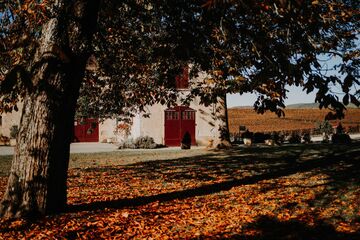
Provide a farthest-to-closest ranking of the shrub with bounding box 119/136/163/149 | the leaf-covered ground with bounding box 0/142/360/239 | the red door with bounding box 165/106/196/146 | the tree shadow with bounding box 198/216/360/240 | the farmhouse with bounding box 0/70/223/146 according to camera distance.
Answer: the red door with bounding box 165/106/196/146 < the farmhouse with bounding box 0/70/223/146 < the shrub with bounding box 119/136/163/149 < the leaf-covered ground with bounding box 0/142/360/239 < the tree shadow with bounding box 198/216/360/240

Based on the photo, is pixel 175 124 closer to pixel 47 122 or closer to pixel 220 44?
pixel 220 44

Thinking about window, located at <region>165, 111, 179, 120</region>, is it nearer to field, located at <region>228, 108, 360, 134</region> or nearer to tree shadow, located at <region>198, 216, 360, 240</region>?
tree shadow, located at <region>198, 216, 360, 240</region>

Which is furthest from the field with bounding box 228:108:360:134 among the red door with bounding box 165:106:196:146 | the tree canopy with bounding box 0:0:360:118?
the tree canopy with bounding box 0:0:360:118

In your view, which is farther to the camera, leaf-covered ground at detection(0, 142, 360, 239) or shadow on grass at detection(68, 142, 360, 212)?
shadow on grass at detection(68, 142, 360, 212)

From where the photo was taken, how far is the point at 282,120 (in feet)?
197

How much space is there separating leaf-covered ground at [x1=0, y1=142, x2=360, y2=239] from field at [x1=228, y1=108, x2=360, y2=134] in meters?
44.7

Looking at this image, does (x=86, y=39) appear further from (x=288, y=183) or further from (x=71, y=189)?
(x=288, y=183)

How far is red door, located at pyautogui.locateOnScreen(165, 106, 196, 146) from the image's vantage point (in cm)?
2739

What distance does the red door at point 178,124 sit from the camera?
27.4 metres

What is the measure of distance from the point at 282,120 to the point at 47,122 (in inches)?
2309

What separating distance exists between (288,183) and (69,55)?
5950 millimetres

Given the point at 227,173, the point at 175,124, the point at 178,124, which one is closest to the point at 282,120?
the point at 178,124

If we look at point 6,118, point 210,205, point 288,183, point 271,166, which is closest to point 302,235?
point 210,205

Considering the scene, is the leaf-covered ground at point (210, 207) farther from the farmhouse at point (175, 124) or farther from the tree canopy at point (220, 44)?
the farmhouse at point (175, 124)
